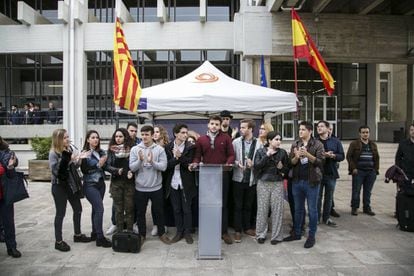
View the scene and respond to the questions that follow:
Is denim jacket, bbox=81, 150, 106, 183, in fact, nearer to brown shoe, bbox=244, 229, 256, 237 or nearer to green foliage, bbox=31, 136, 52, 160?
brown shoe, bbox=244, 229, 256, 237

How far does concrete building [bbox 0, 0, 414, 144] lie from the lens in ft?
49.8

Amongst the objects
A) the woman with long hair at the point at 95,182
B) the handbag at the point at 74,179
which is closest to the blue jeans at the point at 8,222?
the handbag at the point at 74,179

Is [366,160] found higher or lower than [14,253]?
higher

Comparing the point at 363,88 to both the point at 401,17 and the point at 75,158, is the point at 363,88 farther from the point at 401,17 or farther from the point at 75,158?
the point at 75,158

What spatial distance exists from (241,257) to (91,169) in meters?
2.52

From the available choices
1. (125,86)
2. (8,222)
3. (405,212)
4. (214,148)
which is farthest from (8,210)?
(405,212)

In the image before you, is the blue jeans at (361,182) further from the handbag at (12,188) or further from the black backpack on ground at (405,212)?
the handbag at (12,188)

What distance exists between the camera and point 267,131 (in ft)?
20.5

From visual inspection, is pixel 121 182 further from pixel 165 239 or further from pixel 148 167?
pixel 165 239

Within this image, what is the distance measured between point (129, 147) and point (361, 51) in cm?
1219

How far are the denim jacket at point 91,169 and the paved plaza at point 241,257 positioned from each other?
101 cm

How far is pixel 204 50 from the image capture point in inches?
800

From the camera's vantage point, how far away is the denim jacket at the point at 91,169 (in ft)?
19.1

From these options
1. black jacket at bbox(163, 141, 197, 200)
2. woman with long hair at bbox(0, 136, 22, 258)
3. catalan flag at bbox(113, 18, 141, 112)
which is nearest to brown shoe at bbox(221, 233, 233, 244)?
black jacket at bbox(163, 141, 197, 200)
